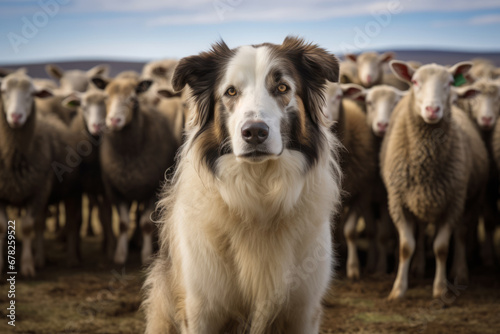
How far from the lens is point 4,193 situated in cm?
679

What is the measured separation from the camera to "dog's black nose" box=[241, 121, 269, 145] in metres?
2.88

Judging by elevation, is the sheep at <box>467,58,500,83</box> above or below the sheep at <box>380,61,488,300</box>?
above

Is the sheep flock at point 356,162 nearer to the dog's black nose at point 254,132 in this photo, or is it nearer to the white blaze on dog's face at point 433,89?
the white blaze on dog's face at point 433,89

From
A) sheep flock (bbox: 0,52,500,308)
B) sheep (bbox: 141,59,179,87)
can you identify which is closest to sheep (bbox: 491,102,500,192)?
sheep flock (bbox: 0,52,500,308)

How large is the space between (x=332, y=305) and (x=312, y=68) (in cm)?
329

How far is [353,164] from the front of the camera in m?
6.90

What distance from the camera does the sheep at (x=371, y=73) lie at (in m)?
8.90

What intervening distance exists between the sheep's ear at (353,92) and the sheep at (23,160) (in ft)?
12.2

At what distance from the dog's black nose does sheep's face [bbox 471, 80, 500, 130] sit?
16.9 ft

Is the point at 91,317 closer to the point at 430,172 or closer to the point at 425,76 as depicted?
the point at 430,172

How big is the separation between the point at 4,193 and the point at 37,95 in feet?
4.40

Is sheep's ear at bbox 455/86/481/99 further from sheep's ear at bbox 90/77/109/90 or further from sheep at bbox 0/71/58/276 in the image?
sheep at bbox 0/71/58/276

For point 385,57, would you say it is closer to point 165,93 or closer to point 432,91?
point 165,93

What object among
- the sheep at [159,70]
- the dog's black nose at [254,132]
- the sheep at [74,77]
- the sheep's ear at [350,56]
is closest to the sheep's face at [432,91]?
the dog's black nose at [254,132]
